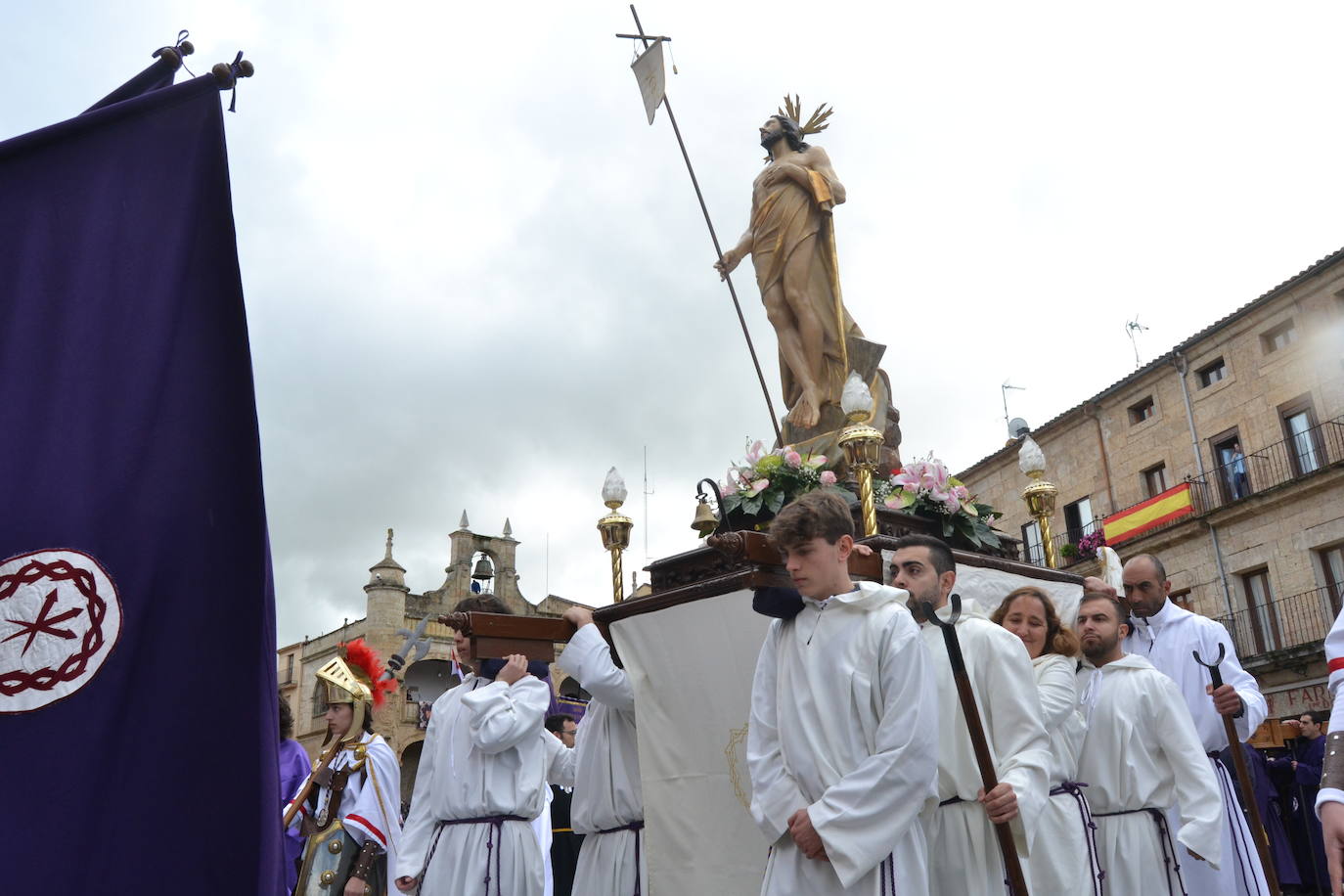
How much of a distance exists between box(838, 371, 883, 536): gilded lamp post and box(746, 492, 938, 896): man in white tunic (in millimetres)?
1780

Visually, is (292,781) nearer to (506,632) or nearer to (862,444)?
(506,632)

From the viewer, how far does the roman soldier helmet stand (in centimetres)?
709

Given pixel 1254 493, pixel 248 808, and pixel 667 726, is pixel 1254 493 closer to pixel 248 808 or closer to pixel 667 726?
pixel 667 726

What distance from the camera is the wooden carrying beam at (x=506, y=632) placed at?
18.5 feet

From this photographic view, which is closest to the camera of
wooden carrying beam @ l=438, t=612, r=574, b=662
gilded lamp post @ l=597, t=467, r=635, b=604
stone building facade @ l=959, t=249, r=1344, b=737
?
wooden carrying beam @ l=438, t=612, r=574, b=662

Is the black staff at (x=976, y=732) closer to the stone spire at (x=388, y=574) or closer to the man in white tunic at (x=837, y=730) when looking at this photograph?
Result: the man in white tunic at (x=837, y=730)

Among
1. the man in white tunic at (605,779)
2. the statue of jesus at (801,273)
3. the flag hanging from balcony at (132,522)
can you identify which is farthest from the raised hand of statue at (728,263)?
the flag hanging from balcony at (132,522)

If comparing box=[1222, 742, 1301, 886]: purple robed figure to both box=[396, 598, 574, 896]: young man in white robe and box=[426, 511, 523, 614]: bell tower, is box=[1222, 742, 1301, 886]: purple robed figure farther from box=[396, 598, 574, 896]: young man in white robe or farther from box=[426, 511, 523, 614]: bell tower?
box=[426, 511, 523, 614]: bell tower

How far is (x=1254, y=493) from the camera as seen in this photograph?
2552 centimetres

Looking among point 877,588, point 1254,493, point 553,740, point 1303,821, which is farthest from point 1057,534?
point 877,588

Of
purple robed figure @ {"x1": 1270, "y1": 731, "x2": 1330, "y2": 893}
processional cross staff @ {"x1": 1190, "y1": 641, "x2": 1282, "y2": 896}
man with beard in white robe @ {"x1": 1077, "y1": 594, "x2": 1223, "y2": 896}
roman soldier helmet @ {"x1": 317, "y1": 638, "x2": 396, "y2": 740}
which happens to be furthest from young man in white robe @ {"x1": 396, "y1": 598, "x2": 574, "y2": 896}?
purple robed figure @ {"x1": 1270, "y1": 731, "x2": 1330, "y2": 893}

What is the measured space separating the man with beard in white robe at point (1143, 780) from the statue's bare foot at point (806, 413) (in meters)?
3.07

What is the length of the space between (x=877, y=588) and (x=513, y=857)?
2669 millimetres

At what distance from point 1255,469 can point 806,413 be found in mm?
22957
